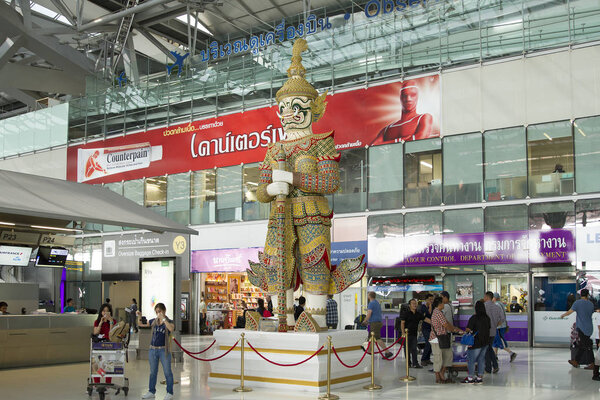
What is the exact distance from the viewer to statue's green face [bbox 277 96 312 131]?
11.6 meters

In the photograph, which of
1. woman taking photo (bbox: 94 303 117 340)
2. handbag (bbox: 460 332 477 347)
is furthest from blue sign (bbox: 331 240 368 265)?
woman taking photo (bbox: 94 303 117 340)

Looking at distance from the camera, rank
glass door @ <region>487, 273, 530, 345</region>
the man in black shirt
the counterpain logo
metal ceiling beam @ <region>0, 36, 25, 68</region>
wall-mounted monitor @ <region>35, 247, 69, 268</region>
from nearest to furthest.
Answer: the man in black shirt
wall-mounted monitor @ <region>35, 247, 69, 268</region>
metal ceiling beam @ <region>0, 36, 25, 68</region>
glass door @ <region>487, 273, 530, 345</region>
the counterpain logo

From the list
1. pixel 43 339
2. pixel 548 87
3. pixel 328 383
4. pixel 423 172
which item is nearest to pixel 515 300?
pixel 423 172

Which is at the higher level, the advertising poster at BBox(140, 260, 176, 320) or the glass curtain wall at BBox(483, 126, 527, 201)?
the glass curtain wall at BBox(483, 126, 527, 201)

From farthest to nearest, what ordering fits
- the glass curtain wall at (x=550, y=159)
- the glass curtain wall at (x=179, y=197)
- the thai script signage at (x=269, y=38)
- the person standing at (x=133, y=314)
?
1. the glass curtain wall at (x=179, y=197)
2. the thai script signage at (x=269, y=38)
3. the person standing at (x=133, y=314)
4. the glass curtain wall at (x=550, y=159)

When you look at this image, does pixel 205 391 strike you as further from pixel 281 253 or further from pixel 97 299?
Answer: pixel 97 299

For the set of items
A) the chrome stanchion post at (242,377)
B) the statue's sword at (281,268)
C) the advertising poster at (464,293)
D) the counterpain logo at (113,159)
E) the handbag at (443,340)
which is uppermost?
the counterpain logo at (113,159)

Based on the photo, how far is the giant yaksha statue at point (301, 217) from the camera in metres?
11.0

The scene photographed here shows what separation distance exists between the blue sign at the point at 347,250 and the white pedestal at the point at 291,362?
11.3 m

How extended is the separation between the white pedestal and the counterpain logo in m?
19.4

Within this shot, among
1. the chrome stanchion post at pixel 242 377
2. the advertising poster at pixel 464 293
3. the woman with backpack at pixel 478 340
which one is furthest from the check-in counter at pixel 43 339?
the advertising poster at pixel 464 293

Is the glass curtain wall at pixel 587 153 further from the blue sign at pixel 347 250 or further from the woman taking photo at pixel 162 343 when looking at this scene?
the woman taking photo at pixel 162 343

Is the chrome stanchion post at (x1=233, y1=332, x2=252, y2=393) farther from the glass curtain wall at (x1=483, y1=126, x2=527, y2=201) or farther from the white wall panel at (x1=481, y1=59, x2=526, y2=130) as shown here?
the white wall panel at (x1=481, y1=59, x2=526, y2=130)

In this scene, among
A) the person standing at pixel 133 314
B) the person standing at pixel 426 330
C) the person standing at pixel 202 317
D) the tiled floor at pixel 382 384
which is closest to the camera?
the tiled floor at pixel 382 384
